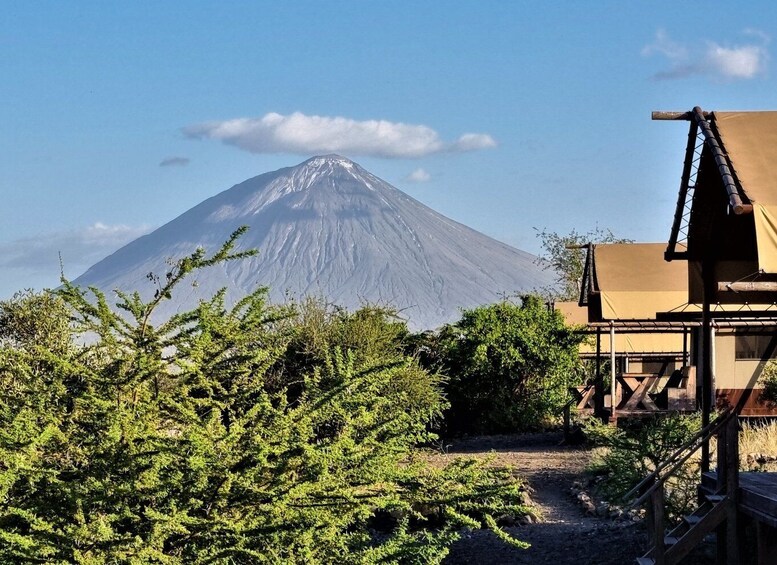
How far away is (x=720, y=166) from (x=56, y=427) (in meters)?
6.20

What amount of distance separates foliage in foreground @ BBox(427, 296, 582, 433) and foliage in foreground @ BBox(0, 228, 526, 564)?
60.0ft

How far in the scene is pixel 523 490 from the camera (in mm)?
15758

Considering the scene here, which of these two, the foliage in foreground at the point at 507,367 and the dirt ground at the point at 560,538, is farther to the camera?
the foliage in foreground at the point at 507,367

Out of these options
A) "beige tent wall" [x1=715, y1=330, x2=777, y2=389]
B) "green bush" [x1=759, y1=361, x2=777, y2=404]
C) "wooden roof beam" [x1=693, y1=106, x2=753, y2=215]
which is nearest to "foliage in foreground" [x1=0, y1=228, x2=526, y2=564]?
"wooden roof beam" [x1=693, y1=106, x2=753, y2=215]

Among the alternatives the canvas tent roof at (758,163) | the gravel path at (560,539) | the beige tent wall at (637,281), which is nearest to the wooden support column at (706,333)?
the canvas tent roof at (758,163)

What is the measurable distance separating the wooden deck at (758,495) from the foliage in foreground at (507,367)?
1531 cm

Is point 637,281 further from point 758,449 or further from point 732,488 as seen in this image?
point 732,488

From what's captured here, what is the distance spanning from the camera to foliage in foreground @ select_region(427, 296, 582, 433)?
2581 cm

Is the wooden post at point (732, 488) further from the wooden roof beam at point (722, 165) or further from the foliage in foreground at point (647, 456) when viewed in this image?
the foliage in foreground at point (647, 456)

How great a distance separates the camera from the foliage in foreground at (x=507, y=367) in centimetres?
2581

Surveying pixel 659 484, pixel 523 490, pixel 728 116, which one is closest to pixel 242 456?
pixel 659 484

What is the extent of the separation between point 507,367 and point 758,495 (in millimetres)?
17026

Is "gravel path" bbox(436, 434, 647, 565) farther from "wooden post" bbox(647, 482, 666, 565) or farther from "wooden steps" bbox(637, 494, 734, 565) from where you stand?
"wooden steps" bbox(637, 494, 734, 565)

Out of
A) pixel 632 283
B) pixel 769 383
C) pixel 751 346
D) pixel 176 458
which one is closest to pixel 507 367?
pixel 632 283
